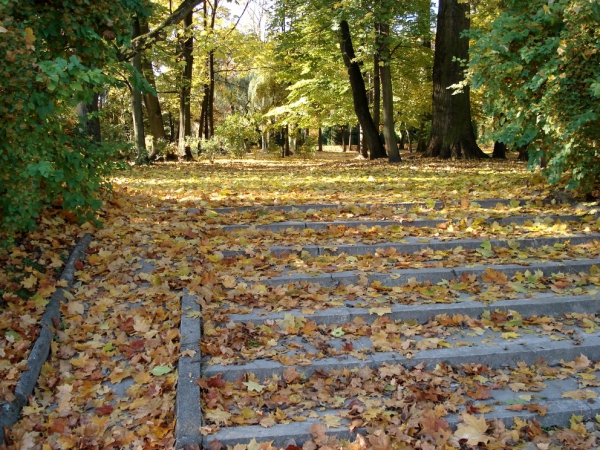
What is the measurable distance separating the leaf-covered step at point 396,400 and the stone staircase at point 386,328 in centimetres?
1

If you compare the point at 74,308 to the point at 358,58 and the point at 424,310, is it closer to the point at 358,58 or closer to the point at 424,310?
the point at 424,310

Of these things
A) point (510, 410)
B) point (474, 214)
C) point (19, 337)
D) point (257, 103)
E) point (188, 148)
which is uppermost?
point (257, 103)

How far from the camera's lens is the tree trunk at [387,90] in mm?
14977

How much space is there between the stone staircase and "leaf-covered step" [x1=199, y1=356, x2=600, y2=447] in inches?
0.4

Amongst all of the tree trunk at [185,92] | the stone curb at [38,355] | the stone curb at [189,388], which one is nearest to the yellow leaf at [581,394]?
the stone curb at [189,388]

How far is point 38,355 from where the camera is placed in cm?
366

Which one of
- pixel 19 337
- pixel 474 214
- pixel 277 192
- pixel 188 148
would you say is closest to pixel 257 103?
pixel 188 148

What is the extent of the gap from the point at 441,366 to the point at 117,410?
2.24 meters

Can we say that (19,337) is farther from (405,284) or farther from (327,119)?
(327,119)

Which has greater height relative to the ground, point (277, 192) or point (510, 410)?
point (277, 192)

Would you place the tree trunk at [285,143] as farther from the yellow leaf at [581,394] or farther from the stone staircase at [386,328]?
the yellow leaf at [581,394]

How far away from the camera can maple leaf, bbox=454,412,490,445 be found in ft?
9.65

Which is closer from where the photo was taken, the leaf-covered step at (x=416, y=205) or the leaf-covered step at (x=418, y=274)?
the leaf-covered step at (x=418, y=274)

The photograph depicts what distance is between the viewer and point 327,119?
25625 mm
